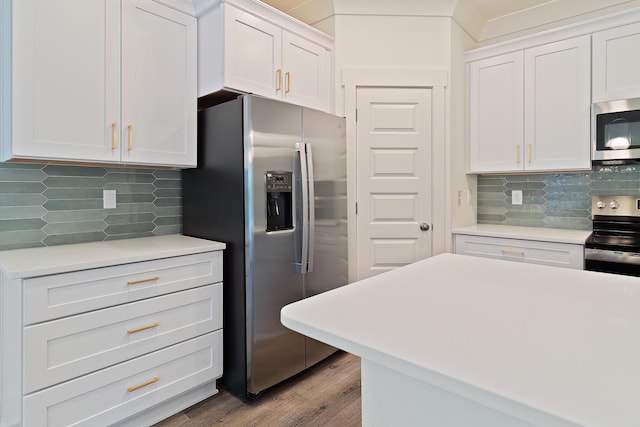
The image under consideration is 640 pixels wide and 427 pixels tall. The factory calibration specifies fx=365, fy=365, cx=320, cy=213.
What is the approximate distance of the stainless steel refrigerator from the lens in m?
2.09

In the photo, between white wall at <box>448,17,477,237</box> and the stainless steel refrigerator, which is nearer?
the stainless steel refrigerator

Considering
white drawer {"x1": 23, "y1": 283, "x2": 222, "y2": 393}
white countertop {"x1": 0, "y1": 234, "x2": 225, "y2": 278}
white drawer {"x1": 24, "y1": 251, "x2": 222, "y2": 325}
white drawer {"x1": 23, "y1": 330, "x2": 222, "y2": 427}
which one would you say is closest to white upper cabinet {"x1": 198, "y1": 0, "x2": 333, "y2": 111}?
white countertop {"x1": 0, "y1": 234, "x2": 225, "y2": 278}

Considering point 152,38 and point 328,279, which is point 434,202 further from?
point 152,38

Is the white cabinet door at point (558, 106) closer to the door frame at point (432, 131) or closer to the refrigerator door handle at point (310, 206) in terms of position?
the door frame at point (432, 131)

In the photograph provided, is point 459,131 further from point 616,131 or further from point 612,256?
point 612,256

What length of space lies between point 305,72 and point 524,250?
205cm

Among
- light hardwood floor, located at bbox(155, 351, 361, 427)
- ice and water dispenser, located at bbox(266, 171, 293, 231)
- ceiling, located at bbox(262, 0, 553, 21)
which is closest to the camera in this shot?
light hardwood floor, located at bbox(155, 351, 361, 427)

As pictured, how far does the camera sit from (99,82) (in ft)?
6.39

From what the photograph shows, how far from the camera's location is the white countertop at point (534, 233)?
2499mm

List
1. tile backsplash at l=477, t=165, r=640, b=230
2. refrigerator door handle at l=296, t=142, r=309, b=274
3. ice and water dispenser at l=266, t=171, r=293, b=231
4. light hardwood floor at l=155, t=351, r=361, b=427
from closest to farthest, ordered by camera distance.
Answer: light hardwood floor at l=155, t=351, r=361, b=427 → ice and water dispenser at l=266, t=171, r=293, b=231 → refrigerator door handle at l=296, t=142, r=309, b=274 → tile backsplash at l=477, t=165, r=640, b=230

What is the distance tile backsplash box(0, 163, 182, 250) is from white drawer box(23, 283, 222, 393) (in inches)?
27.8

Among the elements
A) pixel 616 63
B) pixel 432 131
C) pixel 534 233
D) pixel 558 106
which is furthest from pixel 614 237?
pixel 432 131

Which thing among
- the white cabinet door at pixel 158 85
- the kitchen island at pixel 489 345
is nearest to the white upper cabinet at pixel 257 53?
the white cabinet door at pixel 158 85

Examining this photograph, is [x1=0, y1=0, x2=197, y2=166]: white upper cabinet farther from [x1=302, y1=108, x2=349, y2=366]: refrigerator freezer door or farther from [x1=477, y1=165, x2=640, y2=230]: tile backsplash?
[x1=477, y1=165, x2=640, y2=230]: tile backsplash
